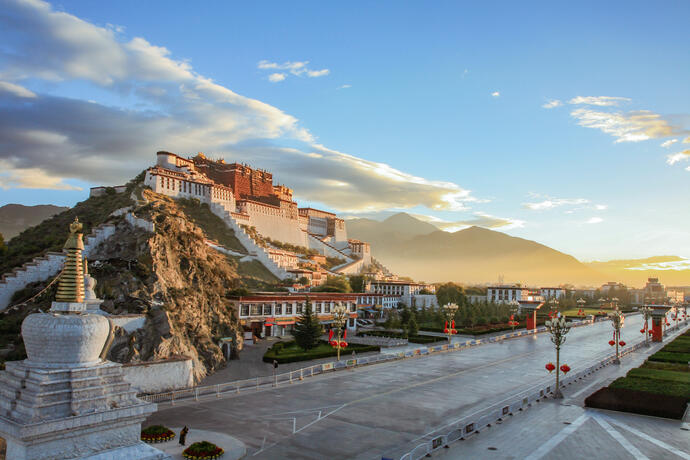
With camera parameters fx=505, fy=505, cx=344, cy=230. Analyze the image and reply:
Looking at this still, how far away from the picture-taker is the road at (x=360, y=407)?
1966 centimetres

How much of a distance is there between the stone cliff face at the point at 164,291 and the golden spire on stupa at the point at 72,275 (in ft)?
53.4

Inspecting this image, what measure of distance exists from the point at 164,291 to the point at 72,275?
21.7 m

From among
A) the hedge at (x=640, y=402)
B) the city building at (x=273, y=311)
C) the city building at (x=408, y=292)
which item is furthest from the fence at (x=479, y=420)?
the city building at (x=408, y=292)

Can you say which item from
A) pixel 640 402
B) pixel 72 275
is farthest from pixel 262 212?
pixel 72 275

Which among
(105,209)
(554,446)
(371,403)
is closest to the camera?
(554,446)

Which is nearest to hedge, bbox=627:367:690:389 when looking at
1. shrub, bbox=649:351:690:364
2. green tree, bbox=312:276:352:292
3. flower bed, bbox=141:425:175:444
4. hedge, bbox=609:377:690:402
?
hedge, bbox=609:377:690:402

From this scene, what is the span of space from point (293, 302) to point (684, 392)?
38899 millimetres

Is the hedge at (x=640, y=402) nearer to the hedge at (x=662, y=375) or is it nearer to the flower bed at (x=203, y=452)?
the hedge at (x=662, y=375)

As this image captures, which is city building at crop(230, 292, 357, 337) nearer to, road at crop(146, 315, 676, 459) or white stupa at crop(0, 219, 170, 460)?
road at crop(146, 315, 676, 459)

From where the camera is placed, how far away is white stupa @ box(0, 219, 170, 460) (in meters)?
11.8

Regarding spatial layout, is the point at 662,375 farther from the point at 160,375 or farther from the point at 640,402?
the point at 160,375

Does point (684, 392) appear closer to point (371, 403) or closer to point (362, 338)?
point (371, 403)

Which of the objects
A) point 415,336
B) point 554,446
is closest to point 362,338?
point 415,336

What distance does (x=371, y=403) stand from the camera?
26406mm
